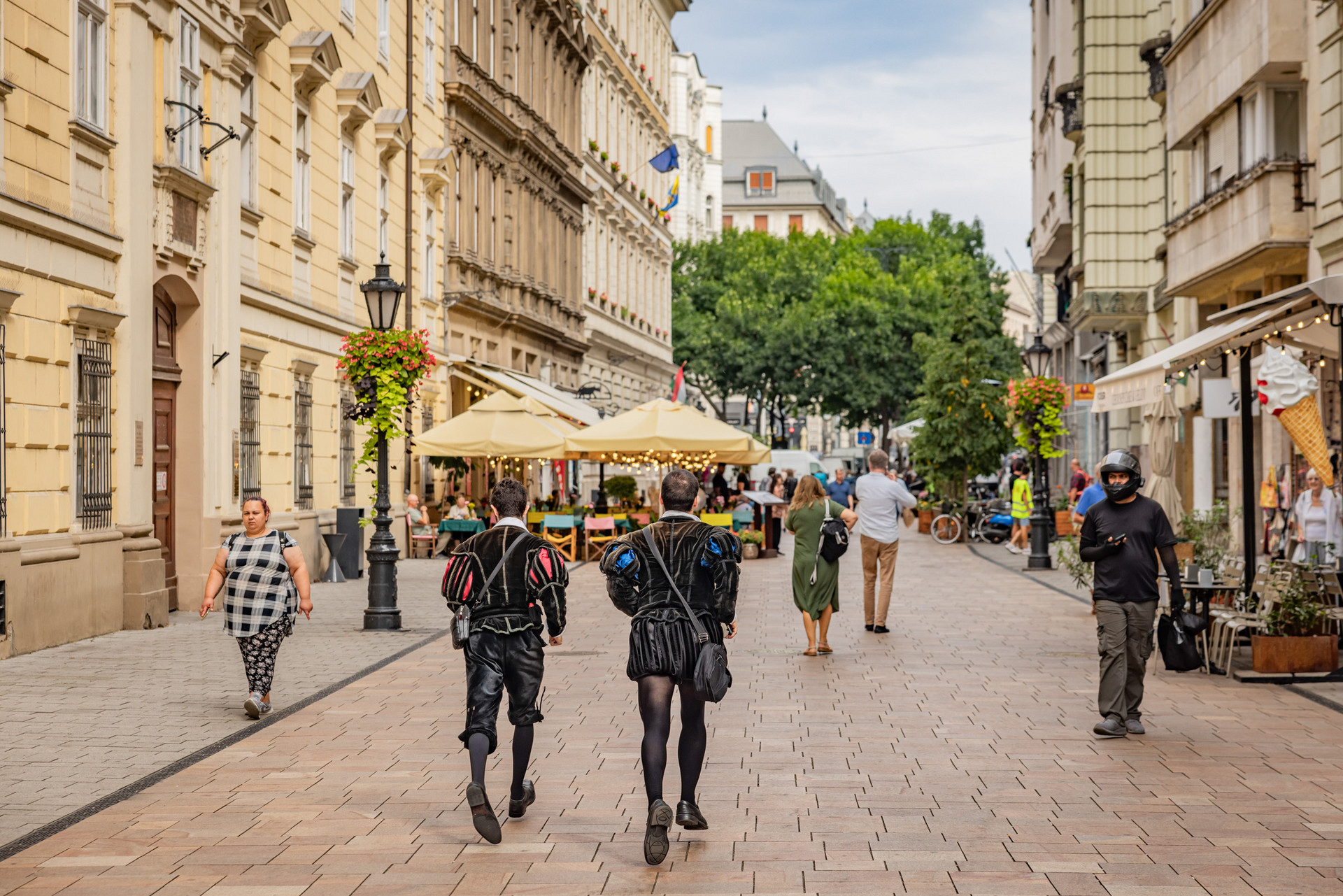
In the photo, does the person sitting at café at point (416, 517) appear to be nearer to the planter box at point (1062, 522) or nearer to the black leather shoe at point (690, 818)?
the planter box at point (1062, 522)

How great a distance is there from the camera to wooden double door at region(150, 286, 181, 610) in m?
17.8

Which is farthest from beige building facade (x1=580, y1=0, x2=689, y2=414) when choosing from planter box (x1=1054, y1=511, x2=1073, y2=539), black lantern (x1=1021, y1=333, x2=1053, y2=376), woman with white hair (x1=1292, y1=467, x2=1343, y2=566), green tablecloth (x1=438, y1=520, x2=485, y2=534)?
woman with white hair (x1=1292, y1=467, x2=1343, y2=566)

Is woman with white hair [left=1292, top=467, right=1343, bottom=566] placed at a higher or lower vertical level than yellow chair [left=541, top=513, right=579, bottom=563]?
higher

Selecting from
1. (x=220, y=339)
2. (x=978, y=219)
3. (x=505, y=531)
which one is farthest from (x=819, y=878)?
(x=978, y=219)

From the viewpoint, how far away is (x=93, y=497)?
1541cm

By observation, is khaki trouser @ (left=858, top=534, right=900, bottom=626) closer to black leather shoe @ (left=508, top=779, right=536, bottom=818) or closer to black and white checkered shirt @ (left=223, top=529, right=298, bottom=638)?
black and white checkered shirt @ (left=223, top=529, right=298, bottom=638)

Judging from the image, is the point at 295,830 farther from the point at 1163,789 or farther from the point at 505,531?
the point at 1163,789

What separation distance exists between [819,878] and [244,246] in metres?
15.9

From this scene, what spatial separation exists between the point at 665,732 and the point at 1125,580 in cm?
423

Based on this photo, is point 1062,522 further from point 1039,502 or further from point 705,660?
point 705,660

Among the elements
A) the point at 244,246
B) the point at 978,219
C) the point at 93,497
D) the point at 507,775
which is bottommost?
the point at 507,775

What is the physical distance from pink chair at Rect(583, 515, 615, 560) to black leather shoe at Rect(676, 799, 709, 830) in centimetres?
2131

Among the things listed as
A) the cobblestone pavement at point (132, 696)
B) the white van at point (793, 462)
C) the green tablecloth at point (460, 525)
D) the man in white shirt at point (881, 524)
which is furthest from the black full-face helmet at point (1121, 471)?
the white van at point (793, 462)

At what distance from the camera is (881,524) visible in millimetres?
16031
